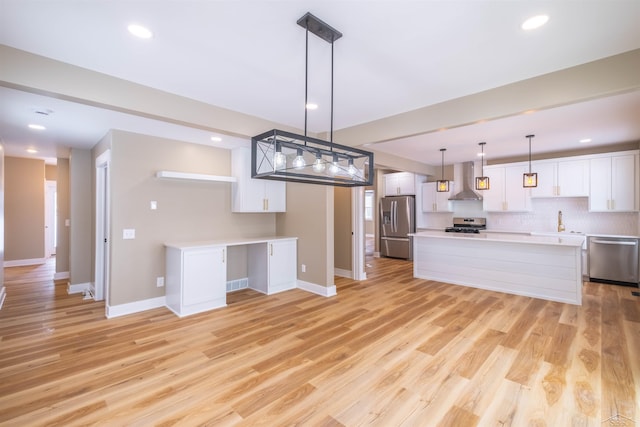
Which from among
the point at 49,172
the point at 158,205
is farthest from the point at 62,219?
the point at 158,205

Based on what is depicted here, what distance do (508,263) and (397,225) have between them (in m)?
3.41

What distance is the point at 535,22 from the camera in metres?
2.00

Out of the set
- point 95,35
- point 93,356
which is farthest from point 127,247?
point 95,35

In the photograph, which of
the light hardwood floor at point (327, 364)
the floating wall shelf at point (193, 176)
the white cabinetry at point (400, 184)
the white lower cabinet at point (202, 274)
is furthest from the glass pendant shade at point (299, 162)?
the white cabinetry at point (400, 184)

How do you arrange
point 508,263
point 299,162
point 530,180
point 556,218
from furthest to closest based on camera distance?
point 556,218 → point 530,180 → point 508,263 → point 299,162

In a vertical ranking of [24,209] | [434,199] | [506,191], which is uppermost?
[506,191]

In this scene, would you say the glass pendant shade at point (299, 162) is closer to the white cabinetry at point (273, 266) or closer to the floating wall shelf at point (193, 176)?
the floating wall shelf at point (193, 176)

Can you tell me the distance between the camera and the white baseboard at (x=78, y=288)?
4941 millimetres

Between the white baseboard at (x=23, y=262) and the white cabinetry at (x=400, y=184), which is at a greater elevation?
the white cabinetry at (x=400, y=184)

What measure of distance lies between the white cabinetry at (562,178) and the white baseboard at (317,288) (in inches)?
193

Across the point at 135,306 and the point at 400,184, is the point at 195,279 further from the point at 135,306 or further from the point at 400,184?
the point at 400,184

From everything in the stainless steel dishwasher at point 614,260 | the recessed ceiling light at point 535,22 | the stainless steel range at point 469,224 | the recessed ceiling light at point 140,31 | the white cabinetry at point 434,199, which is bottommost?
the stainless steel dishwasher at point 614,260

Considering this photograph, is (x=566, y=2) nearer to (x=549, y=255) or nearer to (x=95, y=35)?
(x=95, y=35)

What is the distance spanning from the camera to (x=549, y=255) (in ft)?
14.6
